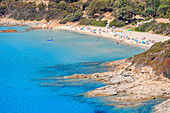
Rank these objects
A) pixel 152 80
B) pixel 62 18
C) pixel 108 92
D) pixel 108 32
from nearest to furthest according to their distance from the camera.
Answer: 1. pixel 108 92
2. pixel 152 80
3. pixel 108 32
4. pixel 62 18

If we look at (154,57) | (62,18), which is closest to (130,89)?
(154,57)

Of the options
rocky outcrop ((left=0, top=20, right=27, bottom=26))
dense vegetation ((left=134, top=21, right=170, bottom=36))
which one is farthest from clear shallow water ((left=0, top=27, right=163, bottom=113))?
rocky outcrop ((left=0, top=20, right=27, bottom=26))

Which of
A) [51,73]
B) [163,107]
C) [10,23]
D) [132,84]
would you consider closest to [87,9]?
[10,23]

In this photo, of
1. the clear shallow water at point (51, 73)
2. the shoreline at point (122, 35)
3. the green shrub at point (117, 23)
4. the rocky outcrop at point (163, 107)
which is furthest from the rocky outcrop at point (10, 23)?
the rocky outcrop at point (163, 107)

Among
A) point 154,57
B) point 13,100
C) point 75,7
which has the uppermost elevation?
point 75,7

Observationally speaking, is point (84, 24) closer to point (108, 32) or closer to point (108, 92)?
point (108, 32)

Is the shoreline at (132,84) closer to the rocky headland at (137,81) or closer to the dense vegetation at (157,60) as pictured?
the rocky headland at (137,81)
